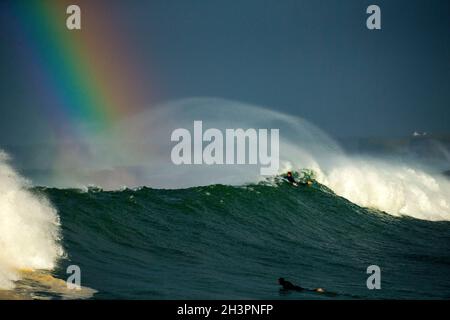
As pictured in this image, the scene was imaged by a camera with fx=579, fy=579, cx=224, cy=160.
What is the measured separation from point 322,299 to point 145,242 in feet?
18.8

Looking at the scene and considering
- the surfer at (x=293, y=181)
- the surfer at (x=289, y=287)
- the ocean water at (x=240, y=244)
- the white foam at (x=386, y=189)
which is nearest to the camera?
the surfer at (x=289, y=287)

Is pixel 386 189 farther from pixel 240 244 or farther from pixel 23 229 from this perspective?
pixel 23 229

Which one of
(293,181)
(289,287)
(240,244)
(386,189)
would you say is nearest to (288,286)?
(289,287)

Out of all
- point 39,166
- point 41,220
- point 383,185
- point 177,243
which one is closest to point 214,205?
point 177,243

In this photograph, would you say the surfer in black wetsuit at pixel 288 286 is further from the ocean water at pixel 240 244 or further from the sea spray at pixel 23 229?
the sea spray at pixel 23 229

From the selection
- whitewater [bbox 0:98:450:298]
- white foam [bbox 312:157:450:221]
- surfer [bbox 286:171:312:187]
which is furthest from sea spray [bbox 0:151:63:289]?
white foam [bbox 312:157:450:221]

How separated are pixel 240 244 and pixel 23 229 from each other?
574 centimetres

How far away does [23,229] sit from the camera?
1234 centimetres

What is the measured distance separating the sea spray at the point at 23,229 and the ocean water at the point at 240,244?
14.2 inches

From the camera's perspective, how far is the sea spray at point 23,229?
1115 cm

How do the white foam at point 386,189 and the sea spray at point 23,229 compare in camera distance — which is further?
the white foam at point 386,189

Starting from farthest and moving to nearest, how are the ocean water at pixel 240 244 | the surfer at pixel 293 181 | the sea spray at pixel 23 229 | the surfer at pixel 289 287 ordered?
the surfer at pixel 293 181 < the ocean water at pixel 240 244 < the sea spray at pixel 23 229 < the surfer at pixel 289 287

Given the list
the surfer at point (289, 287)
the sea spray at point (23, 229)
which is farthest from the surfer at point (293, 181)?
the surfer at point (289, 287)

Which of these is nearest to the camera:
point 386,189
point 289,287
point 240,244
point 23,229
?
point 289,287
